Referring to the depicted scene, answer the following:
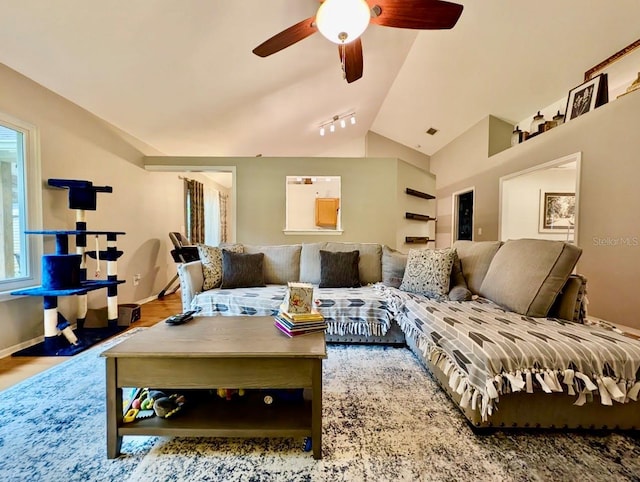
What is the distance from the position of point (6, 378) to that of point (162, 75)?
279cm

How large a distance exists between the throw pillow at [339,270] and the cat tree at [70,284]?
7.22 ft

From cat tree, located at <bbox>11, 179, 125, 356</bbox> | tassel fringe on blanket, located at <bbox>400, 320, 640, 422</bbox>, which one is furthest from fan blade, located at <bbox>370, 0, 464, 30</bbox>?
cat tree, located at <bbox>11, 179, 125, 356</bbox>

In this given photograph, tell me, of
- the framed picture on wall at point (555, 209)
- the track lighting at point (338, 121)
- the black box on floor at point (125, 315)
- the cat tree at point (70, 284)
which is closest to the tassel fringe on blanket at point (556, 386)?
the cat tree at point (70, 284)

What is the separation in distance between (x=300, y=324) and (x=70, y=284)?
2.35 m

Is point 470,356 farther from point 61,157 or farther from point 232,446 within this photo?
point 61,157

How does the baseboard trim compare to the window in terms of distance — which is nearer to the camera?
the baseboard trim

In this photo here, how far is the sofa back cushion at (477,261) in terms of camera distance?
7.54ft

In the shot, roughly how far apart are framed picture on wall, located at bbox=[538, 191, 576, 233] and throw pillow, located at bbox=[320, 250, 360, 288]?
419cm

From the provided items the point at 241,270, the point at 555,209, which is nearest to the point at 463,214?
the point at 555,209

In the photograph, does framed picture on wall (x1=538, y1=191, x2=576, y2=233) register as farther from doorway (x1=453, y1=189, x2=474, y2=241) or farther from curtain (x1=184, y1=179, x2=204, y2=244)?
curtain (x1=184, y1=179, x2=204, y2=244)

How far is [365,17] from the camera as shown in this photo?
1629 mm

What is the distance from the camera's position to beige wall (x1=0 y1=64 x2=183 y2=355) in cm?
229

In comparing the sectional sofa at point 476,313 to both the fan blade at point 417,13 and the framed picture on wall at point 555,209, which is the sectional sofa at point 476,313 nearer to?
the fan blade at point 417,13

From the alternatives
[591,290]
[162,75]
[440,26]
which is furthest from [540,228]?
[162,75]
